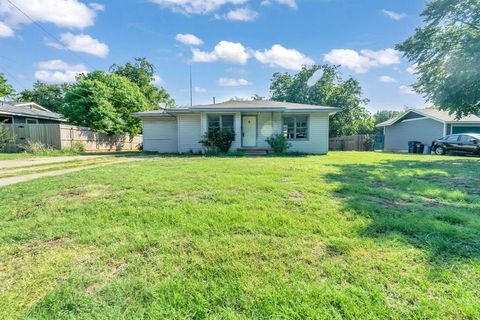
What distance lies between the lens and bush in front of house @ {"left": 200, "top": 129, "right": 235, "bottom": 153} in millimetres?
13609

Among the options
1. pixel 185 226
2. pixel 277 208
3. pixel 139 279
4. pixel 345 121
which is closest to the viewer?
pixel 139 279

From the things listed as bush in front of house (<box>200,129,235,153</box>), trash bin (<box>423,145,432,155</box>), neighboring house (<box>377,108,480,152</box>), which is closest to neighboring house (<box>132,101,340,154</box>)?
bush in front of house (<box>200,129,235,153</box>)

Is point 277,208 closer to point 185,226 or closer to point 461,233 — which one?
point 185,226

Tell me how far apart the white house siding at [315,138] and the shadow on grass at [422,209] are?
27.2 ft

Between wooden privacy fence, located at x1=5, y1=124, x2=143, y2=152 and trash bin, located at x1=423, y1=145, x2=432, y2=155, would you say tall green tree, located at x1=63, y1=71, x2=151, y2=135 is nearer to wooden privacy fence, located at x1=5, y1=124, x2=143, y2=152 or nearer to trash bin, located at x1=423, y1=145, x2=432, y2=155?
wooden privacy fence, located at x1=5, y1=124, x2=143, y2=152

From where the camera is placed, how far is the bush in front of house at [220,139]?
1361 cm

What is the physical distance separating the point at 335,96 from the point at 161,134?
1886cm

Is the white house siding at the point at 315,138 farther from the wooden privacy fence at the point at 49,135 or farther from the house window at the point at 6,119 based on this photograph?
the house window at the point at 6,119

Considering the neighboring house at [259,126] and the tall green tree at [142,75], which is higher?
the tall green tree at [142,75]

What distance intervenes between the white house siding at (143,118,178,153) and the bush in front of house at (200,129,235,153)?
11.3ft

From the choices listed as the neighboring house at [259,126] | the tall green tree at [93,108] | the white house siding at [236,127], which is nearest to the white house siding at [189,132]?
the neighboring house at [259,126]

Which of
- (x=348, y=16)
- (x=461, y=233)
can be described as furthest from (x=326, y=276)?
(x=348, y=16)

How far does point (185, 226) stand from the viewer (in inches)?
126

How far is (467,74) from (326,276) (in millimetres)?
13631
